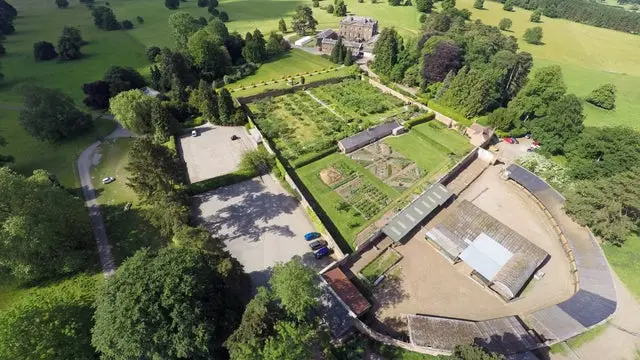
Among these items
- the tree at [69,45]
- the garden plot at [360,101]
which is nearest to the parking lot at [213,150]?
the garden plot at [360,101]

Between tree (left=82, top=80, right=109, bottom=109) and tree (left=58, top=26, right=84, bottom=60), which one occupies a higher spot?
tree (left=58, top=26, right=84, bottom=60)

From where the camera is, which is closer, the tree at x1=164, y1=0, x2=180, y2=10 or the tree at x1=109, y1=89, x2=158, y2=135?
the tree at x1=109, y1=89, x2=158, y2=135

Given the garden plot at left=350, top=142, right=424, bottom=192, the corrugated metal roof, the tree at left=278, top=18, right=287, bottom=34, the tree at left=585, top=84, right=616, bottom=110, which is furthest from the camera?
the tree at left=278, top=18, right=287, bottom=34

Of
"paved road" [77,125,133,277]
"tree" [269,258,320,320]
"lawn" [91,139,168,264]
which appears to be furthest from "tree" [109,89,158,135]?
"tree" [269,258,320,320]

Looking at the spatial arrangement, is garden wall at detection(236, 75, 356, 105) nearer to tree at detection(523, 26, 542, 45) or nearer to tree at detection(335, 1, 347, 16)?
tree at detection(335, 1, 347, 16)

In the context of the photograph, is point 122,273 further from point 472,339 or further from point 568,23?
point 568,23

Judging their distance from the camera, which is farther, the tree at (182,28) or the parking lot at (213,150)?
the tree at (182,28)

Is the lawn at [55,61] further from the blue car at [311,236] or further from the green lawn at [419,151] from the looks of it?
the green lawn at [419,151]
